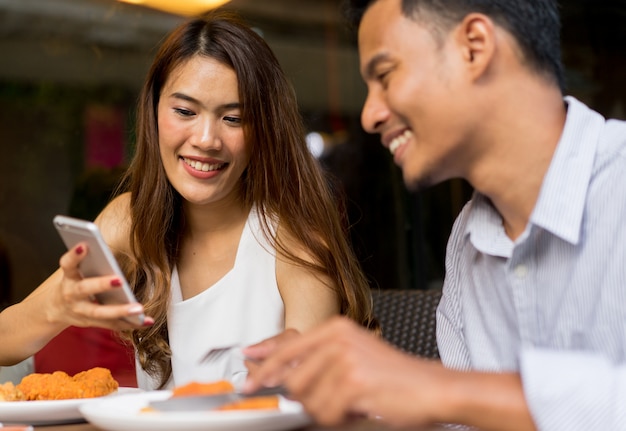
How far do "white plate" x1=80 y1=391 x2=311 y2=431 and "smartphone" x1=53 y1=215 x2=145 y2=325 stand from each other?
227 millimetres

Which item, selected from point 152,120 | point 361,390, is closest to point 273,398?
point 361,390

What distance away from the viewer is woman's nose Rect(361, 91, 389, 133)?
1.56 metres

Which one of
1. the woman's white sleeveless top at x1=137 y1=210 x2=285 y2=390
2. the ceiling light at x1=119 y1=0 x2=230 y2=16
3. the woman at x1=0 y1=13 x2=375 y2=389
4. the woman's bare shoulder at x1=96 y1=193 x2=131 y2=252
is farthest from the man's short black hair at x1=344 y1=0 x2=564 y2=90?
the ceiling light at x1=119 y1=0 x2=230 y2=16

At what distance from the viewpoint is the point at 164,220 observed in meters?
2.60

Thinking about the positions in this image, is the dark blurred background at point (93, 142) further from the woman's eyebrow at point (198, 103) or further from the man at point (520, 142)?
the man at point (520, 142)

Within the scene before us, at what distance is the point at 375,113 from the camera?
61.7 inches

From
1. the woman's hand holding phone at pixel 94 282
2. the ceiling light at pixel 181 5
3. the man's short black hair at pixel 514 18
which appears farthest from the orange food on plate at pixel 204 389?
the ceiling light at pixel 181 5

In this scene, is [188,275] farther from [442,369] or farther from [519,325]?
[442,369]

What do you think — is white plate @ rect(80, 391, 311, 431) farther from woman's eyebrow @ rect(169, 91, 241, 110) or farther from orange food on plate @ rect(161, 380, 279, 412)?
woman's eyebrow @ rect(169, 91, 241, 110)

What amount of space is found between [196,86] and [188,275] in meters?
0.57

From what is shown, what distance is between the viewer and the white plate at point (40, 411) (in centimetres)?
158

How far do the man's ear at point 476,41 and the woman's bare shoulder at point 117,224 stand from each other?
1447 mm

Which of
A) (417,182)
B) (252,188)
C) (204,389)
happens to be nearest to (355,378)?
(204,389)

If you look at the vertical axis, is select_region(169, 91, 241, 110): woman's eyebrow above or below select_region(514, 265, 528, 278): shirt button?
above
